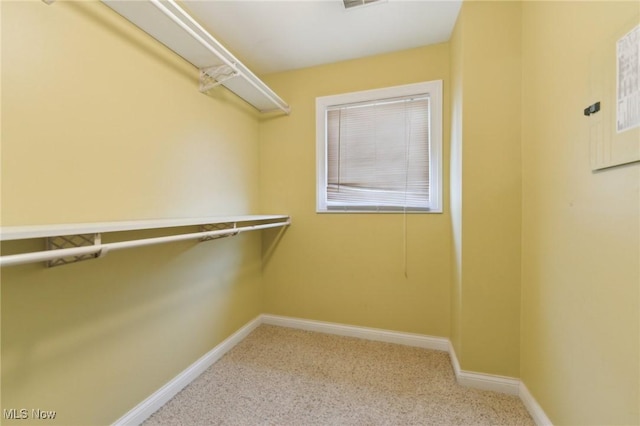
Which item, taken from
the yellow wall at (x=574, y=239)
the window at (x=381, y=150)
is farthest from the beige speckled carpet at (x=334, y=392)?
the window at (x=381, y=150)

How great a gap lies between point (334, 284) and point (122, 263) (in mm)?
1550

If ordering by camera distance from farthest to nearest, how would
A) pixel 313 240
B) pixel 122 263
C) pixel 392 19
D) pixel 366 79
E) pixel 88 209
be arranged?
pixel 313 240 < pixel 366 79 < pixel 392 19 < pixel 122 263 < pixel 88 209

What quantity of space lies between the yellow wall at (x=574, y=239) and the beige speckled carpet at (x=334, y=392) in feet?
1.36

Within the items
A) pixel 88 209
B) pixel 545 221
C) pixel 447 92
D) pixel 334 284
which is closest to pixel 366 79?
pixel 447 92

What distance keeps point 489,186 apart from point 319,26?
5.22 ft

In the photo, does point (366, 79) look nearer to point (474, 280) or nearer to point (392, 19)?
point (392, 19)

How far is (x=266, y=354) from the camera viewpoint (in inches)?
74.7

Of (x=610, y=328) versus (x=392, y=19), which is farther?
(x=392, y=19)

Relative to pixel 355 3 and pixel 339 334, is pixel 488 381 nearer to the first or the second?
pixel 339 334

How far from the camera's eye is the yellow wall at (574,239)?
789 mm

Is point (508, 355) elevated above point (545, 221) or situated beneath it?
situated beneath

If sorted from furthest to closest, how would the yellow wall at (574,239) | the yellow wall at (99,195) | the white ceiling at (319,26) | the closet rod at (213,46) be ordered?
the white ceiling at (319,26) → the closet rod at (213,46) → the yellow wall at (99,195) → the yellow wall at (574,239)

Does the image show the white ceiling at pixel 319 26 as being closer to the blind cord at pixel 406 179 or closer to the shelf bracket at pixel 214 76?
the shelf bracket at pixel 214 76

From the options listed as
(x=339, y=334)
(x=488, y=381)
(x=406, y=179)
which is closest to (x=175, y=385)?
(x=339, y=334)
